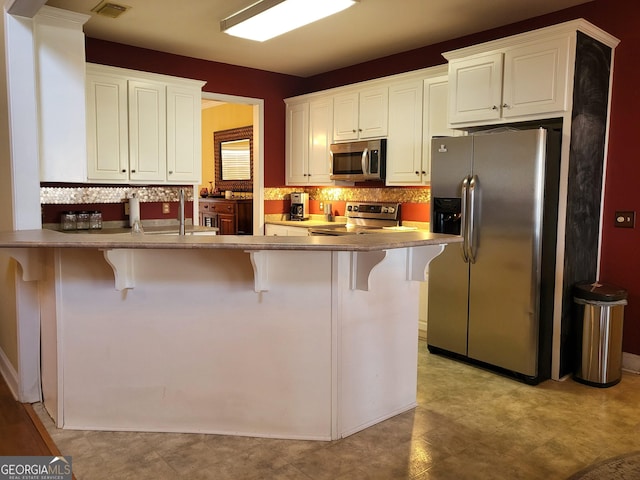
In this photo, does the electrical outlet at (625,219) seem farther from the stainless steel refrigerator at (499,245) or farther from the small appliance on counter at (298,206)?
the small appliance on counter at (298,206)

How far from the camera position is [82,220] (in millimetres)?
4637

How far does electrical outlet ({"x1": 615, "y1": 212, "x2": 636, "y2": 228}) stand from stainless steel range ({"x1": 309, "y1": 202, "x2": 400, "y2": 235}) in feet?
6.62

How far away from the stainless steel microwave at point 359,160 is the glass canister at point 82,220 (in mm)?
2442

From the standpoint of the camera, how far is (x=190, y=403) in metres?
2.67

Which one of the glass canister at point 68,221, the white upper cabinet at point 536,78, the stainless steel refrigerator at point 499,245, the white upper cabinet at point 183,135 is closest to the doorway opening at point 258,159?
the white upper cabinet at point 183,135

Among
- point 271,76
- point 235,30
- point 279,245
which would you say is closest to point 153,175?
point 235,30

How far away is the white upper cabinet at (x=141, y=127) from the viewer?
4379 mm

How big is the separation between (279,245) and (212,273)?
534mm

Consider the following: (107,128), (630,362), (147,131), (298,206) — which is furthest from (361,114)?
(630,362)

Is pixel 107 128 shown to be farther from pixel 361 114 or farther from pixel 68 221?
pixel 361 114

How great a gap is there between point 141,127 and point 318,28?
1799mm

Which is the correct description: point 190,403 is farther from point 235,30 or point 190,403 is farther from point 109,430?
point 235,30

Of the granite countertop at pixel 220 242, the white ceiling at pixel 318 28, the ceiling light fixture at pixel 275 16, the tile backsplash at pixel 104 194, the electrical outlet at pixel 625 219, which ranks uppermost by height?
the white ceiling at pixel 318 28

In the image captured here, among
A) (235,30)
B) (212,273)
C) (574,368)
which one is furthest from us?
(235,30)
